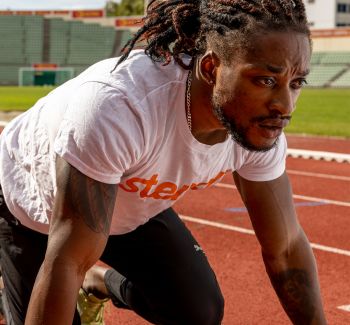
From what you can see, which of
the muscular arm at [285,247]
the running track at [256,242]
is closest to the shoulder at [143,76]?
the muscular arm at [285,247]

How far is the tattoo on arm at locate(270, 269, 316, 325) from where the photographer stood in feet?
9.77

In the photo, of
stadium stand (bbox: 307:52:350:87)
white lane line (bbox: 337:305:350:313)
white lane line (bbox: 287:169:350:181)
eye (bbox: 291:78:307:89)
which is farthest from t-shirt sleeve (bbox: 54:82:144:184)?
stadium stand (bbox: 307:52:350:87)

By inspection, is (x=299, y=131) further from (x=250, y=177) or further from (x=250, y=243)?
(x=250, y=177)

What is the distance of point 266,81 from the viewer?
2.29 m

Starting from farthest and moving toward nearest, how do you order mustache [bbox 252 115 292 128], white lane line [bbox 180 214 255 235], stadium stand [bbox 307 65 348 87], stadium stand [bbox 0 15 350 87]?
stadium stand [bbox 0 15 350 87], stadium stand [bbox 307 65 348 87], white lane line [bbox 180 214 255 235], mustache [bbox 252 115 292 128]

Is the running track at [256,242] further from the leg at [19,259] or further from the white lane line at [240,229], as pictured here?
the leg at [19,259]

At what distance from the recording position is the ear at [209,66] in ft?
7.80

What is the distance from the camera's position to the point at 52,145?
2.55 meters

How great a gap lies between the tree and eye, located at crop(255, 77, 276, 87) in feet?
275

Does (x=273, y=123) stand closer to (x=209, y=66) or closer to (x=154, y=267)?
(x=209, y=66)

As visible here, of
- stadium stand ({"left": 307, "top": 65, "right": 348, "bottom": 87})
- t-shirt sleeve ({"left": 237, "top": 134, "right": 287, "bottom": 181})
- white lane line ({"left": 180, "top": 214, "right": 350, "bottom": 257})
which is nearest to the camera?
t-shirt sleeve ({"left": 237, "top": 134, "right": 287, "bottom": 181})

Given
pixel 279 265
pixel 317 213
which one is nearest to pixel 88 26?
pixel 317 213

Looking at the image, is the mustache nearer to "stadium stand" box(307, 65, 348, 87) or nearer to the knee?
the knee

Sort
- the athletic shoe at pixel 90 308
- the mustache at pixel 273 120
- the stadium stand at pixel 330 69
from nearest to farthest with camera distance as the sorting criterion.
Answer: the mustache at pixel 273 120 → the athletic shoe at pixel 90 308 → the stadium stand at pixel 330 69
